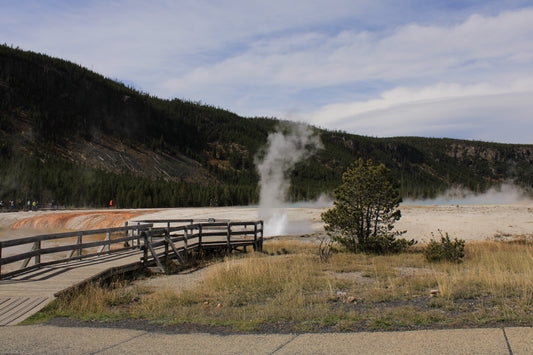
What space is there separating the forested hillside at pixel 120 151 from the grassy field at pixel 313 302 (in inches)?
2966

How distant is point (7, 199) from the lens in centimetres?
8094

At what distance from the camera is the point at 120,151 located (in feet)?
417

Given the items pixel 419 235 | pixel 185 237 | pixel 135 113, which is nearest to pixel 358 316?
pixel 185 237

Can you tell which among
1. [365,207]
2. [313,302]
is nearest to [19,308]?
[313,302]

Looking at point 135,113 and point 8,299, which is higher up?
point 135,113

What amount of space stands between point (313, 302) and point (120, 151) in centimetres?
12619

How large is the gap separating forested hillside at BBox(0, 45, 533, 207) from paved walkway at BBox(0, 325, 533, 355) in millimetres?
79082

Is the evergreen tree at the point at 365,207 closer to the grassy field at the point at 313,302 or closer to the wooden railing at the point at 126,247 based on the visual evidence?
the wooden railing at the point at 126,247

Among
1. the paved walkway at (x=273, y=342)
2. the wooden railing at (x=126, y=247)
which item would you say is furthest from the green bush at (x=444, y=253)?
the paved walkway at (x=273, y=342)

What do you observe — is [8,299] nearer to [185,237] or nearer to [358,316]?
[358,316]

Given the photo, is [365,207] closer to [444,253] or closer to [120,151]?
[444,253]

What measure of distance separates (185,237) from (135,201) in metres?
69.4

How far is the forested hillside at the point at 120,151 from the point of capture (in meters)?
86.2

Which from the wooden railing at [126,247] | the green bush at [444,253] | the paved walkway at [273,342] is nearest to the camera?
the paved walkway at [273,342]
